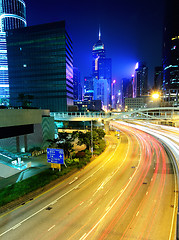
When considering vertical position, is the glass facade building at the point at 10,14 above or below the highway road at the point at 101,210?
above

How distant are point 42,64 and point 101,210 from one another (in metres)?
81.8

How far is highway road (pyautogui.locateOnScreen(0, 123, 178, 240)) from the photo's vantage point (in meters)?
10.5

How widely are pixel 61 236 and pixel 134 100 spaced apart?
616 feet

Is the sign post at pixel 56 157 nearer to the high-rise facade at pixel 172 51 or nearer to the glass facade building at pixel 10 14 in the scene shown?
the high-rise facade at pixel 172 51

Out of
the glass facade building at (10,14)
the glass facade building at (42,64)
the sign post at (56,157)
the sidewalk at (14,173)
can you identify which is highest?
the glass facade building at (10,14)

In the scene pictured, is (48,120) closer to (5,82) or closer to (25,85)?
(25,85)

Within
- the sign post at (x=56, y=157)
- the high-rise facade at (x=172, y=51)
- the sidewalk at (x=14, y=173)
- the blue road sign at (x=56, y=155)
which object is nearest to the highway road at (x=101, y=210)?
the sign post at (x=56, y=157)

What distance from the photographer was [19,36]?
79375mm

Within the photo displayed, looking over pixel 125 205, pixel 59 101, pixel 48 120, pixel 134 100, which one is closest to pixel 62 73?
pixel 59 101

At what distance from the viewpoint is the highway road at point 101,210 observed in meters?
10.5

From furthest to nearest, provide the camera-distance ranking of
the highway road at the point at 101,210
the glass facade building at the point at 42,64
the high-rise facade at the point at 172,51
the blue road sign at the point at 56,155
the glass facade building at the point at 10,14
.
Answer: the glass facade building at the point at 10,14 → the high-rise facade at the point at 172,51 → the glass facade building at the point at 42,64 → the blue road sign at the point at 56,155 → the highway road at the point at 101,210

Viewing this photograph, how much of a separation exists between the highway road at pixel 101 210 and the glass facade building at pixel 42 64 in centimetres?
6376

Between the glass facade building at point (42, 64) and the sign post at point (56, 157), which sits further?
the glass facade building at point (42, 64)

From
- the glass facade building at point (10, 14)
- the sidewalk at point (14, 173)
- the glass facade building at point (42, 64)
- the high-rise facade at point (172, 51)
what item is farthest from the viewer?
the glass facade building at point (10, 14)
